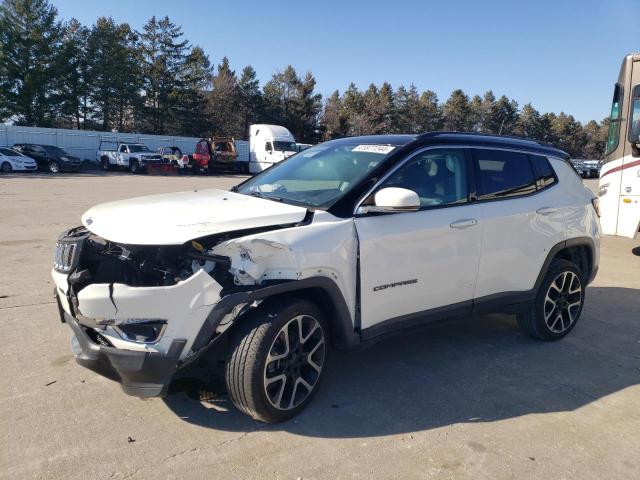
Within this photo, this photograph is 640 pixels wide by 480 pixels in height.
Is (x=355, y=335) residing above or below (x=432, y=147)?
below

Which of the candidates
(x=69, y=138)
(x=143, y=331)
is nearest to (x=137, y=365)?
(x=143, y=331)

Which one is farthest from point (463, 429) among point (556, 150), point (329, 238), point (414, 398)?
point (556, 150)

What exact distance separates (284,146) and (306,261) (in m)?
30.1

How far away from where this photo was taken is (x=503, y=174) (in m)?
4.41

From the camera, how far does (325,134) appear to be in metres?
62.5

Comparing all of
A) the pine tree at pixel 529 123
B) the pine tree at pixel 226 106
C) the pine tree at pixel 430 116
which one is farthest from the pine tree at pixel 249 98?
the pine tree at pixel 529 123

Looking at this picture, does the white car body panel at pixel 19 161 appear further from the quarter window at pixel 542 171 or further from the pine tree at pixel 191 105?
the quarter window at pixel 542 171

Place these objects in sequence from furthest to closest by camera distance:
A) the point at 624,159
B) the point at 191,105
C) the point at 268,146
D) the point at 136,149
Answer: the point at 191,105 → the point at 136,149 → the point at 268,146 → the point at 624,159

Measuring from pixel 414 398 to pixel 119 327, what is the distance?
2.05 metres

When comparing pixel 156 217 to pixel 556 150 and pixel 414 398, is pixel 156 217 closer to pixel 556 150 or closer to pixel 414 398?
pixel 414 398

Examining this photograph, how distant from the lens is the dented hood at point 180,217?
2.88m

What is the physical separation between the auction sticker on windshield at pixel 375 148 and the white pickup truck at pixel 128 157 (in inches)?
1158

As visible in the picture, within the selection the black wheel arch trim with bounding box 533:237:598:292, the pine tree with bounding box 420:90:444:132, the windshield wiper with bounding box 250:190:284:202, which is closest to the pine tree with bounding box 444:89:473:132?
the pine tree with bounding box 420:90:444:132

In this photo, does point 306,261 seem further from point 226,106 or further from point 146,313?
point 226,106
